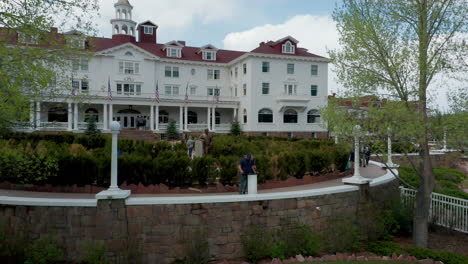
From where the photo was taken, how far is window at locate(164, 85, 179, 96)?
134ft

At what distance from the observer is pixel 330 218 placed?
10.7m

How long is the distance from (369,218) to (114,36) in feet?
133

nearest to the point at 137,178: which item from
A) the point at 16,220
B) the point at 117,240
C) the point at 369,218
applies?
the point at 117,240

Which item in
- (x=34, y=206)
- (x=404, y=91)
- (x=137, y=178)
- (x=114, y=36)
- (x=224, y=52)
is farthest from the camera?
(x=224, y=52)

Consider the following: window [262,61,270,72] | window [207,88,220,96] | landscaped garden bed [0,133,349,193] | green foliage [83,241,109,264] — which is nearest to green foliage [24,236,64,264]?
green foliage [83,241,109,264]

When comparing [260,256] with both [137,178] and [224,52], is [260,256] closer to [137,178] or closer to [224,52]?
[137,178]

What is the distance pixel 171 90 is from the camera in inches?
1614

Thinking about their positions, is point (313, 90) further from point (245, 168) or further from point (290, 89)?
point (245, 168)

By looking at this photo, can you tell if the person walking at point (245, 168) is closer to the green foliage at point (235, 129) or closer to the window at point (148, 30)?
the green foliage at point (235, 129)

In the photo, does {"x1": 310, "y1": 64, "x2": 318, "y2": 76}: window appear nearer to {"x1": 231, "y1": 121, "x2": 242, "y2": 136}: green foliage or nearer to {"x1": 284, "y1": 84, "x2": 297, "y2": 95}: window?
{"x1": 284, "y1": 84, "x2": 297, "y2": 95}: window

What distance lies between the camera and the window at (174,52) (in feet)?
135

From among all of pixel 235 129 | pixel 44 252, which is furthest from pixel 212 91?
pixel 44 252

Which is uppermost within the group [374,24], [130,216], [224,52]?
[224,52]

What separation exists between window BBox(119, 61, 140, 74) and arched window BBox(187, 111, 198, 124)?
8.04 metres
